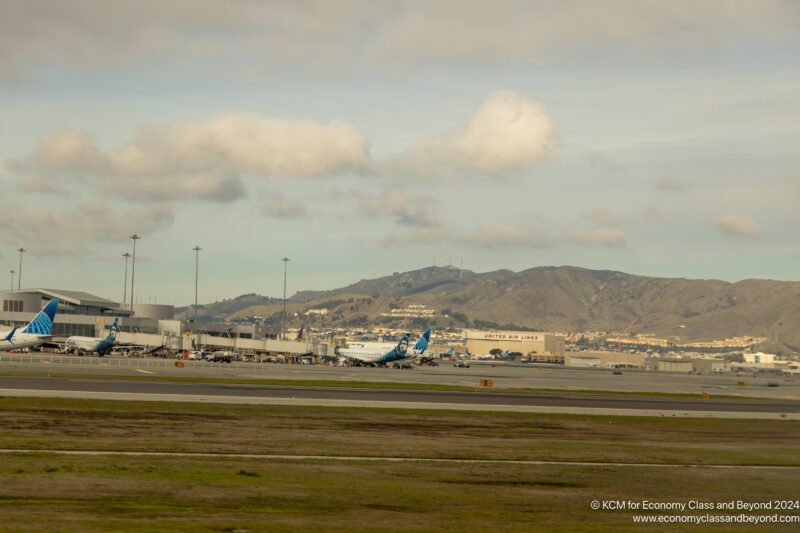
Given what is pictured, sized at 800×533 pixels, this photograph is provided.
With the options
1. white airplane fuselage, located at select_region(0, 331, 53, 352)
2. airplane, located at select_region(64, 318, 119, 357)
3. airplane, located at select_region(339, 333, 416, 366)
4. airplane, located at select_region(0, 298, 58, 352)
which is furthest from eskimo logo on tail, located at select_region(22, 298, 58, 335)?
Result: airplane, located at select_region(339, 333, 416, 366)

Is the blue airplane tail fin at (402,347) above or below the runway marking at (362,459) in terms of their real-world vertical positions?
above

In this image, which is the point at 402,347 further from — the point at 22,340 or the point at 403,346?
the point at 22,340

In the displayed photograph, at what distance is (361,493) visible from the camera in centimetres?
2841

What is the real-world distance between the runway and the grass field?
8.88 meters

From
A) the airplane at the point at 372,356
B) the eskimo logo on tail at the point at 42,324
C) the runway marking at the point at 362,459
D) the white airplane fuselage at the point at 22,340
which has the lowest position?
the runway marking at the point at 362,459

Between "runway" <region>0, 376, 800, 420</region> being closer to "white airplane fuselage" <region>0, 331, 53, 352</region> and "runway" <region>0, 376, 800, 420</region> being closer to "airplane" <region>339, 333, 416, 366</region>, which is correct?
"white airplane fuselage" <region>0, 331, 53, 352</region>

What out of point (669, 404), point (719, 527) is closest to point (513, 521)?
point (719, 527)

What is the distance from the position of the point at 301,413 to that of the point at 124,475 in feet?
88.6

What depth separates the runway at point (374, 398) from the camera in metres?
65.7

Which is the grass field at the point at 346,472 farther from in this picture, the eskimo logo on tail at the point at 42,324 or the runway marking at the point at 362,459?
the eskimo logo on tail at the point at 42,324

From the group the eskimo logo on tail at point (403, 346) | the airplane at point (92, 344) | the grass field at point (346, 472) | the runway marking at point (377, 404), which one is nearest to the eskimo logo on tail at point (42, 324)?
the airplane at point (92, 344)

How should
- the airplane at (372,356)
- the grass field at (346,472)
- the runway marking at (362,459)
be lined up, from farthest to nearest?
the airplane at (372,356)
the runway marking at (362,459)
the grass field at (346,472)

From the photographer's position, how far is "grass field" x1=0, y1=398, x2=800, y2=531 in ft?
78.7

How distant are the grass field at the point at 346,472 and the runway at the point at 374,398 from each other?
888 centimetres
